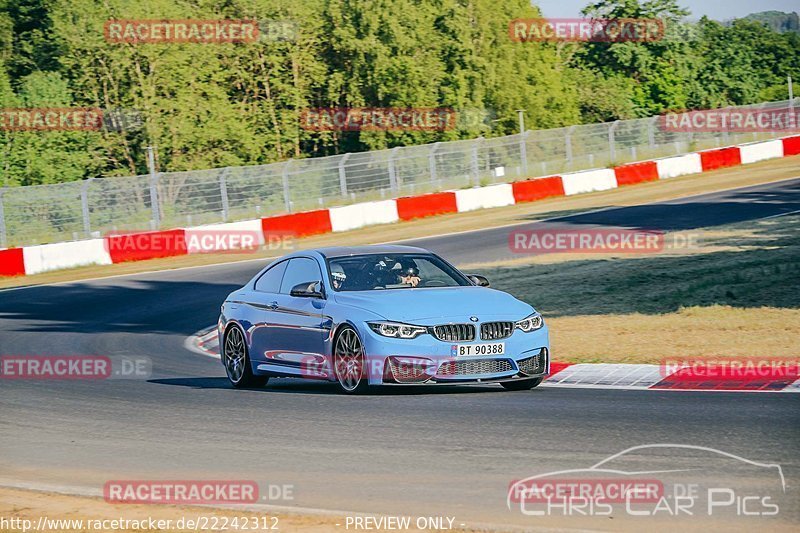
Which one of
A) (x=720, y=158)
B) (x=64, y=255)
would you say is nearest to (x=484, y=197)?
(x=720, y=158)

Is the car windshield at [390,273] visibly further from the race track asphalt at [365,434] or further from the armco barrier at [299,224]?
the armco barrier at [299,224]

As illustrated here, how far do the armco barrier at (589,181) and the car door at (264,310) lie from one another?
94.9 feet

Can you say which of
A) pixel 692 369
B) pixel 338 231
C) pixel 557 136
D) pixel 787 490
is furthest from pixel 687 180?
pixel 787 490

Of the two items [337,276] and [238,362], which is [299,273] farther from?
[238,362]

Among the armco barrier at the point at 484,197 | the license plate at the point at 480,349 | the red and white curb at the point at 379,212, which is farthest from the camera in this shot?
the armco barrier at the point at 484,197

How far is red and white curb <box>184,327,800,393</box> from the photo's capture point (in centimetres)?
1136

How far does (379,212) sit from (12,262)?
11310 millimetres

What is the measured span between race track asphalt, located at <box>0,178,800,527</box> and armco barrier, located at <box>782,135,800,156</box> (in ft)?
118

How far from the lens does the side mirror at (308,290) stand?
12.2 m
